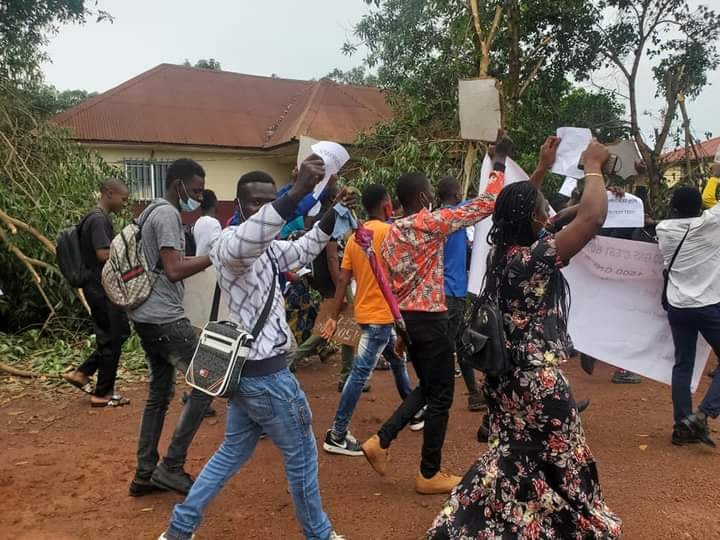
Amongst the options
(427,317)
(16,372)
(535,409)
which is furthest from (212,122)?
(535,409)

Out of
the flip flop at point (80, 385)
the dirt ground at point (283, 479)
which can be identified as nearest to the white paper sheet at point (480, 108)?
the dirt ground at point (283, 479)

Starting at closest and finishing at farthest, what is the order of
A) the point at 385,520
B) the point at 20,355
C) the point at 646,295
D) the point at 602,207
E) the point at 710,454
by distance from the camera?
1. the point at 602,207
2. the point at 385,520
3. the point at 710,454
4. the point at 646,295
5. the point at 20,355

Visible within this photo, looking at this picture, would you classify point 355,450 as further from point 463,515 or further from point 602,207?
point 602,207

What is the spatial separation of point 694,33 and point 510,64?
382cm

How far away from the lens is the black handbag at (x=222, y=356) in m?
2.49

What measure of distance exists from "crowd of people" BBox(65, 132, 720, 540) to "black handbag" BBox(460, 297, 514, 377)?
7 cm

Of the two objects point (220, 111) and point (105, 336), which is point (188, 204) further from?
point (220, 111)

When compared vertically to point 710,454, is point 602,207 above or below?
above

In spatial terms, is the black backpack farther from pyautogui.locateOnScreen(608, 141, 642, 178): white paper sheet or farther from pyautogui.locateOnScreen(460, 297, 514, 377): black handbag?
pyautogui.locateOnScreen(608, 141, 642, 178): white paper sheet

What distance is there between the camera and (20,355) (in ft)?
22.8

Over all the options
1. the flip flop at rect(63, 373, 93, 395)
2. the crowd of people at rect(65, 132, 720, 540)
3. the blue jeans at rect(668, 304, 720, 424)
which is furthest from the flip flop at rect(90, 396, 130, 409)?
the blue jeans at rect(668, 304, 720, 424)

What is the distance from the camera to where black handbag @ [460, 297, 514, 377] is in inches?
101

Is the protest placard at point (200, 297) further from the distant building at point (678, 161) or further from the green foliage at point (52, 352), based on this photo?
the distant building at point (678, 161)

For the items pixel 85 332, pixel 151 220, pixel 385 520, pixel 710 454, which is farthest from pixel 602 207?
pixel 85 332
